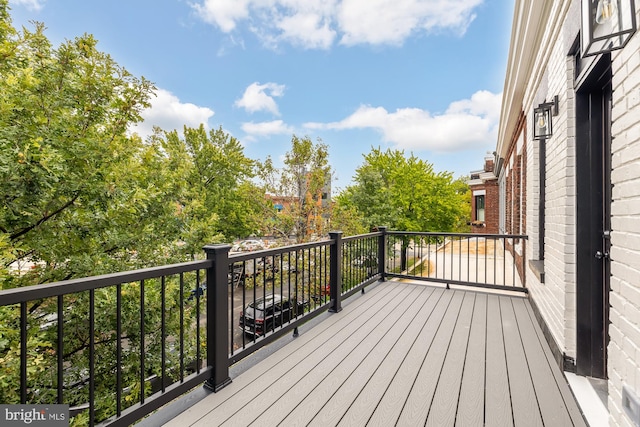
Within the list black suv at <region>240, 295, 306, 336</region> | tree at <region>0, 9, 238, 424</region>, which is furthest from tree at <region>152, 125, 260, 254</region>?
tree at <region>0, 9, 238, 424</region>

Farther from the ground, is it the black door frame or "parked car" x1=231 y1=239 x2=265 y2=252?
the black door frame

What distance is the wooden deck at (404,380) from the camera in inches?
65.1

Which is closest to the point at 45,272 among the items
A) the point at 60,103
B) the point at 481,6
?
the point at 60,103

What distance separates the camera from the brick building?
3.69ft

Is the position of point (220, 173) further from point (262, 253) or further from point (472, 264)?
point (262, 253)

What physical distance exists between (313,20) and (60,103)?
26.0ft

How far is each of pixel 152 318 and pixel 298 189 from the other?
5.20 metres

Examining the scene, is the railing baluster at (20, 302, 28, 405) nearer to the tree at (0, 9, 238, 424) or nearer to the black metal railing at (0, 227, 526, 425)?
the black metal railing at (0, 227, 526, 425)

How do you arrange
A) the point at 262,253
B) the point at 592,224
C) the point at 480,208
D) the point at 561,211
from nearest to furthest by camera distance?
the point at 592,224 < the point at 561,211 < the point at 262,253 < the point at 480,208

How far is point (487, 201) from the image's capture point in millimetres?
13664

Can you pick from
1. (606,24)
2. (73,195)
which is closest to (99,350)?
(73,195)

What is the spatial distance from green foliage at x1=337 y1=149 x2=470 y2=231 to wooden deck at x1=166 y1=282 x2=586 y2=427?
994 centimetres

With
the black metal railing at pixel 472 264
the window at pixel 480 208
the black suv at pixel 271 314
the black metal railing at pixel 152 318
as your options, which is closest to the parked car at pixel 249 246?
the black metal railing at pixel 152 318

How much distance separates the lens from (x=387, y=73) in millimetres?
14797
